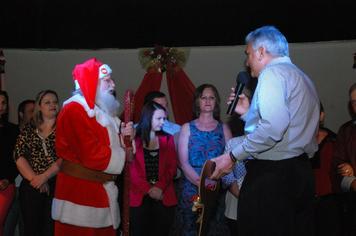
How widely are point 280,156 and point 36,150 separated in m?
2.58

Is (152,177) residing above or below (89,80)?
below

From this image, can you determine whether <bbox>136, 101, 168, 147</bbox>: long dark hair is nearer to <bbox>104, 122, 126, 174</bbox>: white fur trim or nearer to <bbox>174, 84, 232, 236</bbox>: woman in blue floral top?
<bbox>174, 84, 232, 236</bbox>: woman in blue floral top

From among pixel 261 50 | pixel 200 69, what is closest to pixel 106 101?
pixel 261 50

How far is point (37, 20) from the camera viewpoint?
16.9 feet

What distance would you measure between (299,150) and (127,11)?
341cm

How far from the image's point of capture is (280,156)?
2.21 metres

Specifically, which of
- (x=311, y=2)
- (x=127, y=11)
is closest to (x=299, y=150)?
(x=311, y=2)

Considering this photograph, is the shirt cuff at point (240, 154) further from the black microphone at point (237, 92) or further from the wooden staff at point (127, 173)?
the wooden staff at point (127, 173)

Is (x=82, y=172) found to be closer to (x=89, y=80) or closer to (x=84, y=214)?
(x=84, y=214)

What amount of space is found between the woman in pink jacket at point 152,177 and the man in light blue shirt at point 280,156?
163cm

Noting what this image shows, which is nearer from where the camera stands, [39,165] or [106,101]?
[106,101]

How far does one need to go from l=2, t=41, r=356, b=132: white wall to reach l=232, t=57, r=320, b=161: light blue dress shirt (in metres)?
3.01

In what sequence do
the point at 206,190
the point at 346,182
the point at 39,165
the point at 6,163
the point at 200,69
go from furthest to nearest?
1. the point at 200,69
2. the point at 6,163
3. the point at 39,165
4. the point at 346,182
5. the point at 206,190

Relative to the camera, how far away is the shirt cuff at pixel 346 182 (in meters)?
3.52
